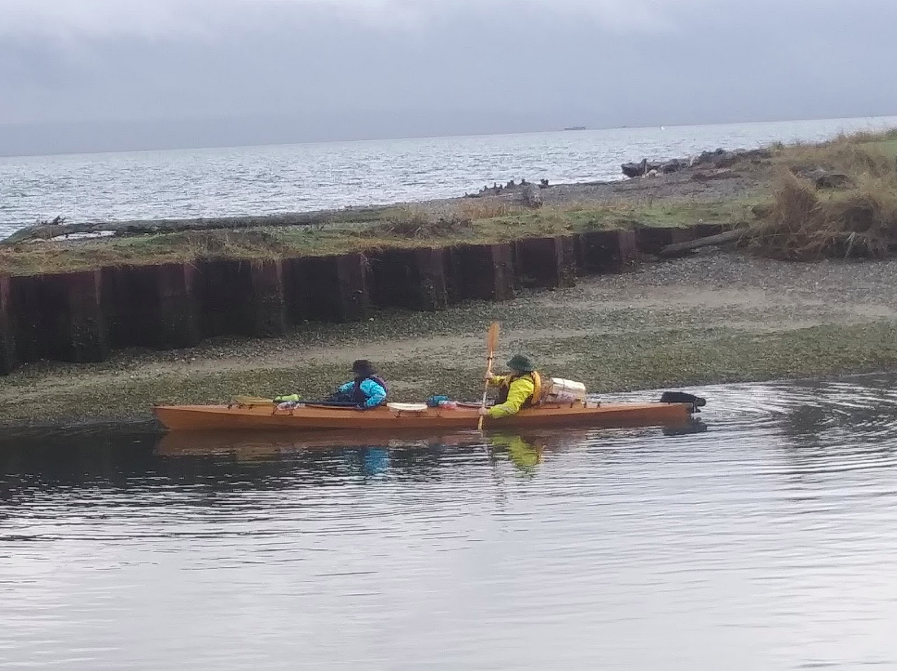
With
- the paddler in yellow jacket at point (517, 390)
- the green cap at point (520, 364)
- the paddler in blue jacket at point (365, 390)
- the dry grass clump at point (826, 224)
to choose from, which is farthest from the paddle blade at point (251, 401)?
the dry grass clump at point (826, 224)

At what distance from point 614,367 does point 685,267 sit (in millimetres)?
6858

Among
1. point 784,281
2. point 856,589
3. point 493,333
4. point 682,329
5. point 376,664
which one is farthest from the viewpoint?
point 784,281

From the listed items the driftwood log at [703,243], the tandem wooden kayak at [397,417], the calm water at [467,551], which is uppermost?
the driftwood log at [703,243]

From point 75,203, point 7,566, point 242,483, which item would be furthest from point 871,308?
point 75,203

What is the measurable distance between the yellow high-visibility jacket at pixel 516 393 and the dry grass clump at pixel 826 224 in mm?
10850

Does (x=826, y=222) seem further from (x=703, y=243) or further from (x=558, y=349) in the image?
(x=558, y=349)

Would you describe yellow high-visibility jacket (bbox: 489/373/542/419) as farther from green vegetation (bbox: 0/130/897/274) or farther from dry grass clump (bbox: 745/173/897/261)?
dry grass clump (bbox: 745/173/897/261)

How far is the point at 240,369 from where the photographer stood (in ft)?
62.1

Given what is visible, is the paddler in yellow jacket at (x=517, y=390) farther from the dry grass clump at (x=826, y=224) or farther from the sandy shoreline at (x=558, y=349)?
the dry grass clump at (x=826, y=224)

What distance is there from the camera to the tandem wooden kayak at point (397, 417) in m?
15.6

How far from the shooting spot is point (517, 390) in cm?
1567

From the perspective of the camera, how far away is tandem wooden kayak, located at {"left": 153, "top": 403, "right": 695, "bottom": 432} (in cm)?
1562

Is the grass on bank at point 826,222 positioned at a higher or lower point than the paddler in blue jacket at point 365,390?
higher

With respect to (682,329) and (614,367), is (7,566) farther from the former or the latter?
(682,329)
